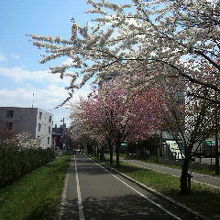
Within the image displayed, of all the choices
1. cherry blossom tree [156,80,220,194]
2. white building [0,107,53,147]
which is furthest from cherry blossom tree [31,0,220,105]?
white building [0,107,53,147]

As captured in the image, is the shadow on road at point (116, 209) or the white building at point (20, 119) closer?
the shadow on road at point (116, 209)

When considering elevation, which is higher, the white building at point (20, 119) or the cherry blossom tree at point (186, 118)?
the white building at point (20, 119)

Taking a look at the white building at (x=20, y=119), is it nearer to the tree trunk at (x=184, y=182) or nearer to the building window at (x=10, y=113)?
the building window at (x=10, y=113)

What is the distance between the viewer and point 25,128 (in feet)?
289

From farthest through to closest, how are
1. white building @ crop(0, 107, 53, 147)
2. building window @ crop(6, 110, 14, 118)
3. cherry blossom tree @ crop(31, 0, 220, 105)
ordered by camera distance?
1. building window @ crop(6, 110, 14, 118)
2. white building @ crop(0, 107, 53, 147)
3. cherry blossom tree @ crop(31, 0, 220, 105)

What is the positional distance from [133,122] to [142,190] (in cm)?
2025

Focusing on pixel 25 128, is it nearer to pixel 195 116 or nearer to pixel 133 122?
pixel 133 122

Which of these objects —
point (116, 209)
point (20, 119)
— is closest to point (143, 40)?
point (116, 209)

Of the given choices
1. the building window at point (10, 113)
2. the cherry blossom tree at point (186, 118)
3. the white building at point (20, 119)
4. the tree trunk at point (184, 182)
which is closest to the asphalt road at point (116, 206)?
the tree trunk at point (184, 182)

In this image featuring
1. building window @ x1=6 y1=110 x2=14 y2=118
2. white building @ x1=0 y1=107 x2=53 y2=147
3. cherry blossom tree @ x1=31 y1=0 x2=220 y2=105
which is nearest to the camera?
cherry blossom tree @ x1=31 y1=0 x2=220 y2=105

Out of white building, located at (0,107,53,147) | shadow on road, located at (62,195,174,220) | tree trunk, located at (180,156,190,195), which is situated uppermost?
white building, located at (0,107,53,147)

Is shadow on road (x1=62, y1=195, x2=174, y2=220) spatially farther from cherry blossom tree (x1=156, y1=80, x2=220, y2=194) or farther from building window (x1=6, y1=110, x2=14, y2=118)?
building window (x1=6, y1=110, x2=14, y2=118)

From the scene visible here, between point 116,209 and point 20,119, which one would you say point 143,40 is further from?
point 20,119

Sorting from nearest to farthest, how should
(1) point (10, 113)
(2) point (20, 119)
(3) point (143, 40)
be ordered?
(3) point (143, 40)
(2) point (20, 119)
(1) point (10, 113)
